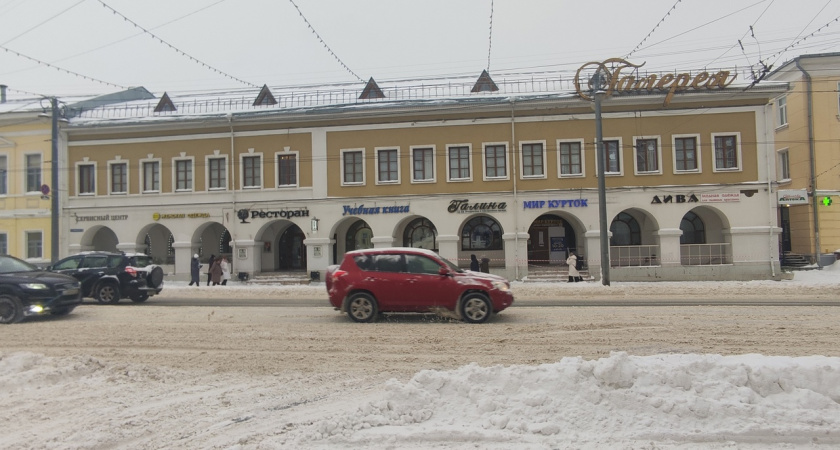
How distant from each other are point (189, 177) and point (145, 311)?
47.9ft

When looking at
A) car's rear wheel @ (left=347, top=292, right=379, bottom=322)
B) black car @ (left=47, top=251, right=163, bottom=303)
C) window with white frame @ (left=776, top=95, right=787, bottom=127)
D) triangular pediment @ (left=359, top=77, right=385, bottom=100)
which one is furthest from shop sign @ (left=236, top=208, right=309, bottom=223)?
window with white frame @ (left=776, top=95, right=787, bottom=127)

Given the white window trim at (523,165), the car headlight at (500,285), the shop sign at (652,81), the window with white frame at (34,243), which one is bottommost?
the car headlight at (500,285)

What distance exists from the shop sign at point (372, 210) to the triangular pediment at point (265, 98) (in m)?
7.69

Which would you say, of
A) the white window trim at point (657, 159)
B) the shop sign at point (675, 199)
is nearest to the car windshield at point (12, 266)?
the white window trim at point (657, 159)

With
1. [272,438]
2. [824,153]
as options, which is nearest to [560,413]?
[272,438]

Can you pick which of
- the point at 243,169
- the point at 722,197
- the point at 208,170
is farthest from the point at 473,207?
the point at 208,170

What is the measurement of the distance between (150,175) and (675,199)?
25874mm

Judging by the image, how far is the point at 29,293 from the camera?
12.6 meters

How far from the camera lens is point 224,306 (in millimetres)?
16406

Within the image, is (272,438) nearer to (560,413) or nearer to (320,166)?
(560,413)

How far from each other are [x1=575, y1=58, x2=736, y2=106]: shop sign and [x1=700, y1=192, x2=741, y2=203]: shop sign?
468 centimetres

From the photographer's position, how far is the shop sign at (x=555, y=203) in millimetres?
25609

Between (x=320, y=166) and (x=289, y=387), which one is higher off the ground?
(x=320, y=166)

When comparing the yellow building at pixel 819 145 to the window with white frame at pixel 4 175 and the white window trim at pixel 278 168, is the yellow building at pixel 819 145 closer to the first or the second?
the white window trim at pixel 278 168
